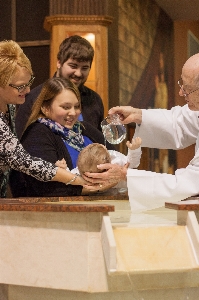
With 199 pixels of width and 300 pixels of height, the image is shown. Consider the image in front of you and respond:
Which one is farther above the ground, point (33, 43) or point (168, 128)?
point (33, 43)

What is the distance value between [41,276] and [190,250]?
619mm

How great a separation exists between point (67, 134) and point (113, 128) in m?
0.28

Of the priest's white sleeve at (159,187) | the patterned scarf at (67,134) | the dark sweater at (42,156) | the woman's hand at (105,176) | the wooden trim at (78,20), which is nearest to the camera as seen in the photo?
the priest's white sleeve at (159,187)

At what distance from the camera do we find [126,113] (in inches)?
151

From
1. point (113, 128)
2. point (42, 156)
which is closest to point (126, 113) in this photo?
point (113, 128)

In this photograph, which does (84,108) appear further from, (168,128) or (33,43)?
(33,43)

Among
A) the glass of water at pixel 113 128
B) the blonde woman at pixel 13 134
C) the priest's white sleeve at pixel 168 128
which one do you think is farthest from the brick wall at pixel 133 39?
the blonde woman at pixel 13 134

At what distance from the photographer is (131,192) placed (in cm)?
319

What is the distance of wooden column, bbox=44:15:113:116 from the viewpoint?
23.0 ft

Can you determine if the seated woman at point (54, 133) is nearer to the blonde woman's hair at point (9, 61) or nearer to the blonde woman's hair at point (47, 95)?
the blonde woman's hair at point (47, 95)

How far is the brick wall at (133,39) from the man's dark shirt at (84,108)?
3.49 m

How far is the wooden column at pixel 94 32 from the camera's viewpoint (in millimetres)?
6996

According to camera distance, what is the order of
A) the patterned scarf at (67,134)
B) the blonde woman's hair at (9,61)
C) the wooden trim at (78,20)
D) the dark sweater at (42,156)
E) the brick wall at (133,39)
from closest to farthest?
the blonde woman's hair at (9,61), the dark sweater at (42,156), the patterned scarf at (67,134), the wooden trim at (78,20), the brick wall at (133,39)

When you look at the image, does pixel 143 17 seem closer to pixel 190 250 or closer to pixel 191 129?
pixel 191 129
